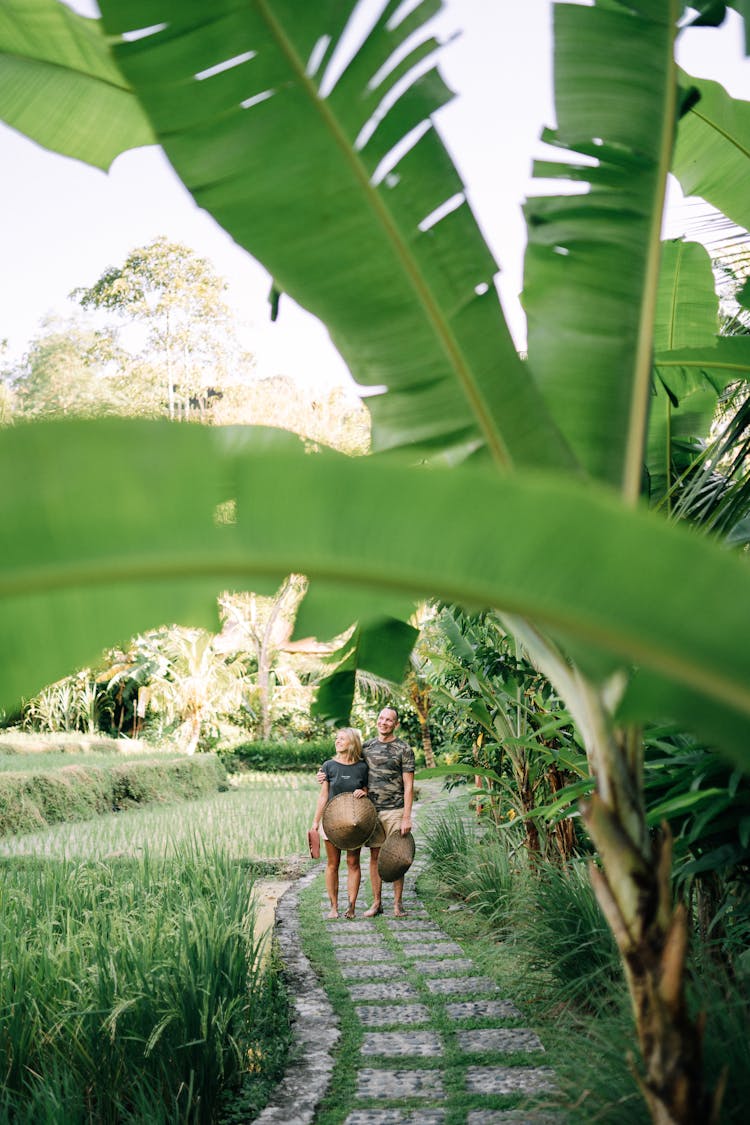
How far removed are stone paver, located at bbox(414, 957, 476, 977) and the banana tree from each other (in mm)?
3363

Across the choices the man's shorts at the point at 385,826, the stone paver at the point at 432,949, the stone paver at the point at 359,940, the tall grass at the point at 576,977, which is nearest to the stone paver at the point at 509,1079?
the tall grass at the point at 576,977

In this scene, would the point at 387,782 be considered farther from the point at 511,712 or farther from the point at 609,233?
the point at 609,233

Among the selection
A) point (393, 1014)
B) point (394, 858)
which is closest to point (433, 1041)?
point (393, 1014)

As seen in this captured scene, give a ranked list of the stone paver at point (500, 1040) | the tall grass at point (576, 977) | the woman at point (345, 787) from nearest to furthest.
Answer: the tall grass at point (576, 977) < the stone paver at point (500, 1040) < the woman at point (345, 787)

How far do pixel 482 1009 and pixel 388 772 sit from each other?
2698 mm

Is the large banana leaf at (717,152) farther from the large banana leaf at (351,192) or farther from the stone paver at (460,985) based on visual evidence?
the stone paver at (460,985)

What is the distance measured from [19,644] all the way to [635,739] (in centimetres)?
109

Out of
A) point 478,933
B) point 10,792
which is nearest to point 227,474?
point 478,933

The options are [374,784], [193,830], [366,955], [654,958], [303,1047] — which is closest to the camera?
[654,958]

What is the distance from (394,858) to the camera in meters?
6.61

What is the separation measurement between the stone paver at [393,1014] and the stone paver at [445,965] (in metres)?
0.59

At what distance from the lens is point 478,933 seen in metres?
5.83

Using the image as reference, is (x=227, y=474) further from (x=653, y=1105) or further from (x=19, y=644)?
(x=653, y=1105)

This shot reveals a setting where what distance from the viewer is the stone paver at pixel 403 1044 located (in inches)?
149
